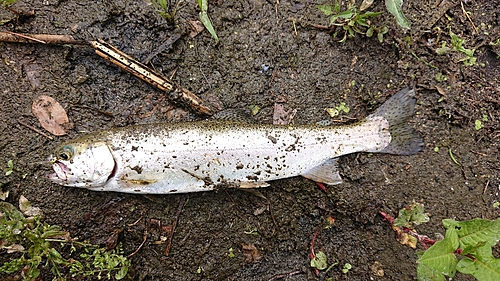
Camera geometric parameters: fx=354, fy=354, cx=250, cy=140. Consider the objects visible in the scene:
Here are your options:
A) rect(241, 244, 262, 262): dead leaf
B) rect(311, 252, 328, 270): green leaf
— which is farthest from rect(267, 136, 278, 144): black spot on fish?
Result: rect(311, 252, 328, 270): green leaf

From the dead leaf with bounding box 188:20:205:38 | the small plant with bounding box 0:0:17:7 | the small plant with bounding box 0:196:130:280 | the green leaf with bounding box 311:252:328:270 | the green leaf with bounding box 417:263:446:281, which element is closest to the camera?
the green leaf with bounding box 417:263:446:281

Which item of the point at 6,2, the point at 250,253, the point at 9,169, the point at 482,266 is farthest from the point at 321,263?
the point at 6,2

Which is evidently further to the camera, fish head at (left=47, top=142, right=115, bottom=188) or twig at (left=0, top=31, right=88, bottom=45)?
twig at (left=0, top=31, right=88, bottom=45)

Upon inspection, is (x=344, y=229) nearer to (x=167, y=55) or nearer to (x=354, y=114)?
(x=354, y=114)

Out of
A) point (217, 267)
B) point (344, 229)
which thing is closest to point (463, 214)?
point (344, 229)

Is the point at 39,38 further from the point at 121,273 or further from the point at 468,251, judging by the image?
the point at 468,251

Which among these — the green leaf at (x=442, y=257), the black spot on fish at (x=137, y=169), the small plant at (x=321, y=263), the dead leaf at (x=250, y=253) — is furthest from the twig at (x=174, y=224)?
the green leaf at (x=442, y=257)

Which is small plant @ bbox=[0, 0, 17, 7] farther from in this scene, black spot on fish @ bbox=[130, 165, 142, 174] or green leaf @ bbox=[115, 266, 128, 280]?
green leaf @ bbox=[115, 266, 128, 280]
